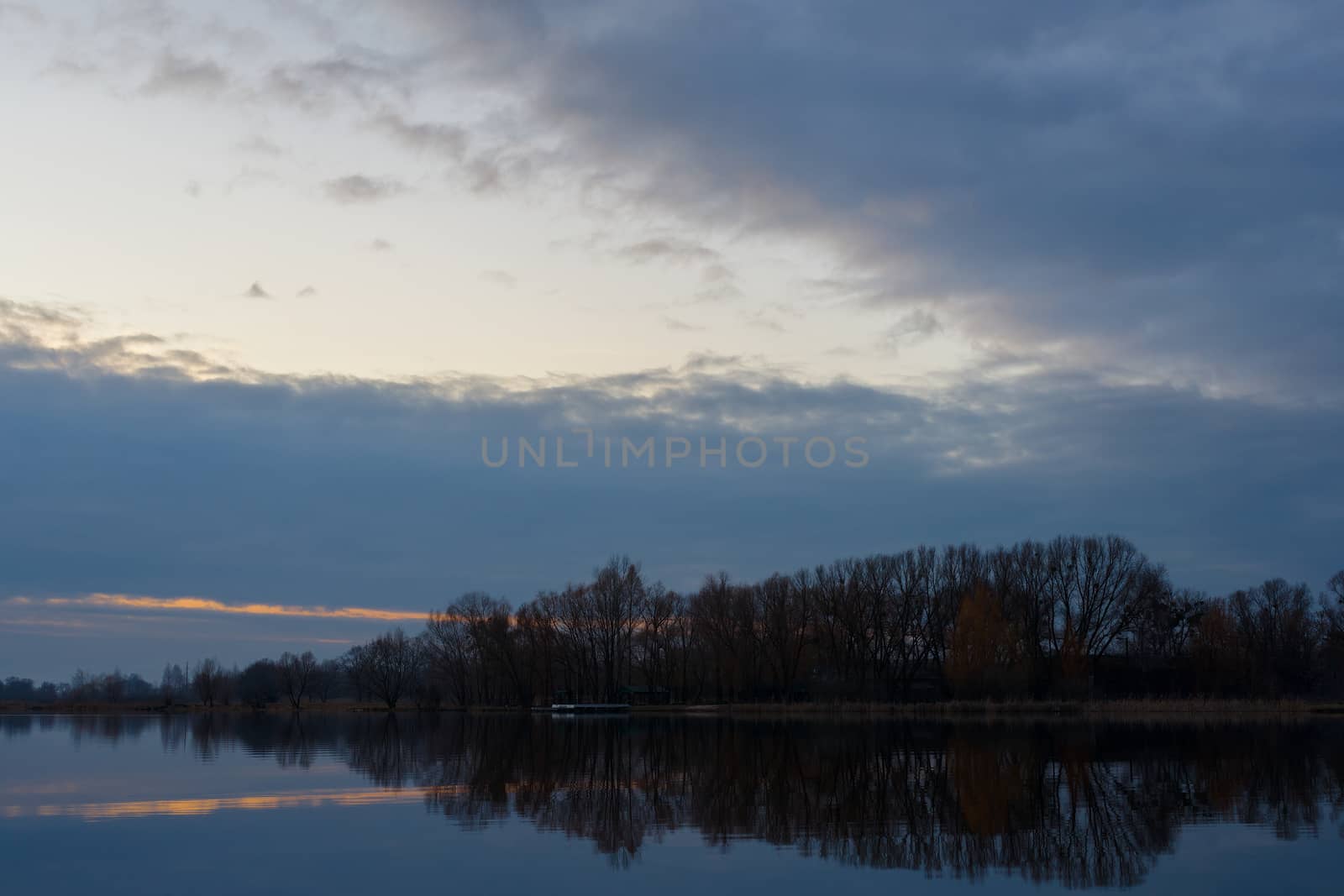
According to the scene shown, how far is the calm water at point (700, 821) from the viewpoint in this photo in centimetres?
1420

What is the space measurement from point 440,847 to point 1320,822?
1430cm

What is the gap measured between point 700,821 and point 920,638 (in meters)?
72.7

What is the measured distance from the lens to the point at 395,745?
44906mm

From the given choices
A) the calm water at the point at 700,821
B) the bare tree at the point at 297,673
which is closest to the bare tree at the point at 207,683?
the bare tree at the point at 297,673

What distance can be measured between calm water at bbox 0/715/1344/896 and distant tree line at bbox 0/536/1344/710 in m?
45.6

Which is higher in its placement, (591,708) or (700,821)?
(700,821)

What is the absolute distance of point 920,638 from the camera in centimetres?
8856

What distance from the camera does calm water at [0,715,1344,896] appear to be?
46.6 ft

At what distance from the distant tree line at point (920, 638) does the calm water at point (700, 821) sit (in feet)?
150

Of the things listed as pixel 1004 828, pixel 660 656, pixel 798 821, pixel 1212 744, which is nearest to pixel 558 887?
pixel 798 821

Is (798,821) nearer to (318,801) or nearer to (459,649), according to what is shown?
(318,801)

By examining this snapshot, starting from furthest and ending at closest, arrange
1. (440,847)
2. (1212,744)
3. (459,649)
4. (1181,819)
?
(459,649) → (1212,744) → (1181,819) → (440,847)

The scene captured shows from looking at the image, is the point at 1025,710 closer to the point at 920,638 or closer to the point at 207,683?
the point at 920,638

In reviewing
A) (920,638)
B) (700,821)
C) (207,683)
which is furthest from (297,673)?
(700,821)
